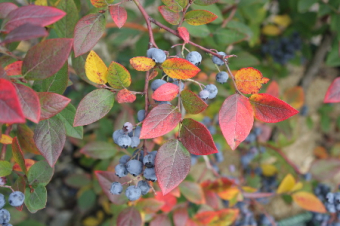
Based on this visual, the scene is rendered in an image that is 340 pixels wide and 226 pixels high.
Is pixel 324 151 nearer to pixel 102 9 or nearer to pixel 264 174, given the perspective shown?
pixel 264 174

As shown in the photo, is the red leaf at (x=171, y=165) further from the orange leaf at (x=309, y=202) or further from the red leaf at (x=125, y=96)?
the orange leaf at (x=309, y=202)

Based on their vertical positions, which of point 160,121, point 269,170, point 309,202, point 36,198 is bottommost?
point 269,170

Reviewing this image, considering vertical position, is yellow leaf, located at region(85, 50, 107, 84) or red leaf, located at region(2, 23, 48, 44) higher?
red leaf, located at region(2, 23, 48, 44)

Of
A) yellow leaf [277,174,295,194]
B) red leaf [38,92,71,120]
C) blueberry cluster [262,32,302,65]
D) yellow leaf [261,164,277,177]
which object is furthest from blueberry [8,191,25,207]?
blueberry cluster [262,32,302,65]

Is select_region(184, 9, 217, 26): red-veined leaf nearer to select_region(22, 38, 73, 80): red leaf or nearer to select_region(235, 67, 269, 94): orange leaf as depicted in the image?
select_region(235, 67, 269, 94): orange leaf

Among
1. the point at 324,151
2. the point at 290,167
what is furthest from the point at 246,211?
the point at 324,151

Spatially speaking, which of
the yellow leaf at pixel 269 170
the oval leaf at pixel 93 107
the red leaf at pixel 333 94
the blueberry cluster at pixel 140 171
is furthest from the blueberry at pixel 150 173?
the yellow leaf at pixel 269 170

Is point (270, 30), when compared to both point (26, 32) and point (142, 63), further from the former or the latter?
point (26, 32)

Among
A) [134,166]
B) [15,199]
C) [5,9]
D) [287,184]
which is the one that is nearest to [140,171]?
[134,166]
